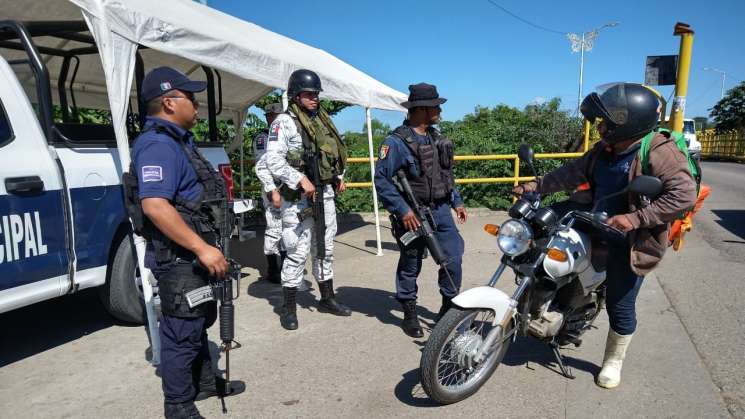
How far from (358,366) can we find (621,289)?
171cm

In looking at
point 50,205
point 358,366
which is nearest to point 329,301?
point 358,366

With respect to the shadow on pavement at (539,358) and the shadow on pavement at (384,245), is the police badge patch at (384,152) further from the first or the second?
the shadow on pavement at (384,245)

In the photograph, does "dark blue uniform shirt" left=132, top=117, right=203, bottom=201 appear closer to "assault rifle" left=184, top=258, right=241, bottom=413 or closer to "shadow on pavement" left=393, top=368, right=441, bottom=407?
"assault rifle" left=184, top=258, right=241, bottom=413

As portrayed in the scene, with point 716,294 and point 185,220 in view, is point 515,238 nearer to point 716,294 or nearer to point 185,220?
point 185,220

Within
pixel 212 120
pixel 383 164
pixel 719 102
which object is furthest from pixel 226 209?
pixel 719 102

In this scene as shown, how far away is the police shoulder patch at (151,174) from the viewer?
2209mm

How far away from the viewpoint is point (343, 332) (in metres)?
3.90

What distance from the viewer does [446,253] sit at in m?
3.69

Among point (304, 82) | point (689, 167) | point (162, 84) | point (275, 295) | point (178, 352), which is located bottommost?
point (275, 295)

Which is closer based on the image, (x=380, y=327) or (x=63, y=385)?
(x=63, y=385)

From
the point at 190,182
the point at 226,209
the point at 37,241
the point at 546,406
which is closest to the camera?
the point at 190,182

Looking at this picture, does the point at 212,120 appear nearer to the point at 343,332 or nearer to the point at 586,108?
the point at 343,332

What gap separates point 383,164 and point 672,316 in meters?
2.71

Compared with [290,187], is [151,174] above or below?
above
